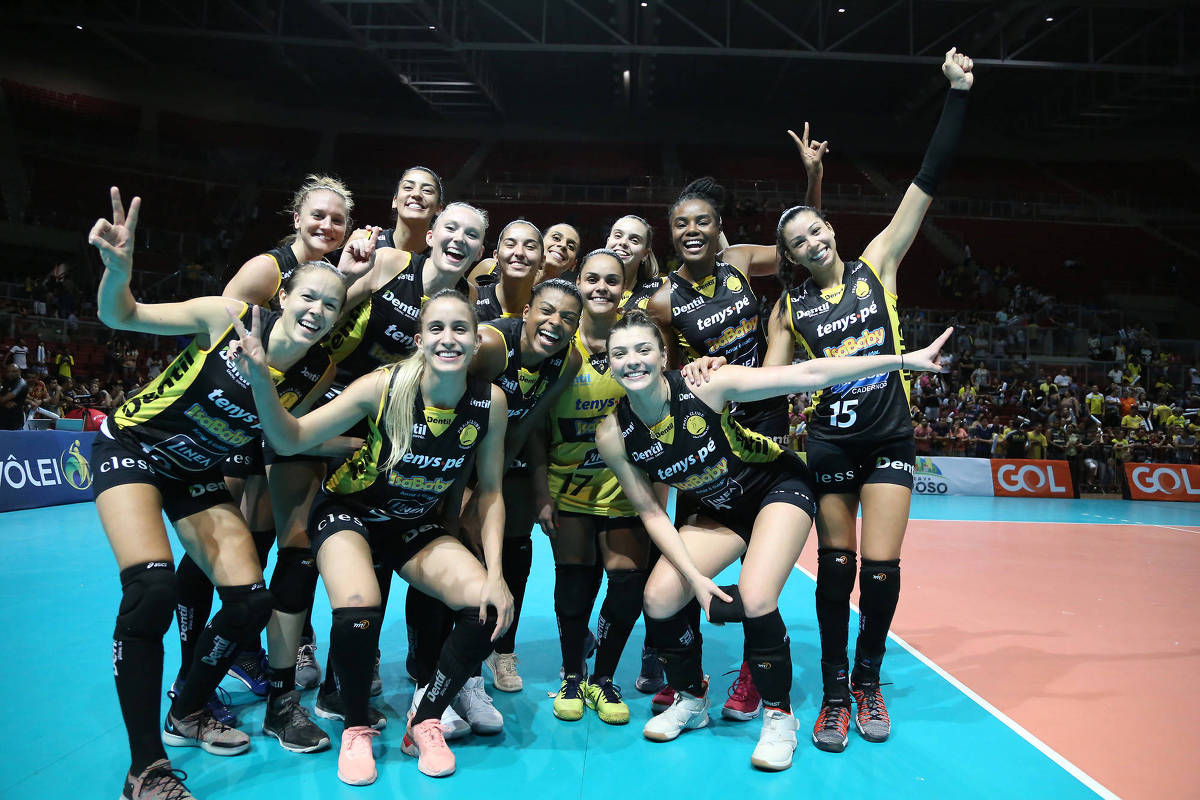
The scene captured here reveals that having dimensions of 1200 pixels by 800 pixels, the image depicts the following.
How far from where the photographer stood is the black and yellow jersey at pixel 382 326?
3939 millimetres

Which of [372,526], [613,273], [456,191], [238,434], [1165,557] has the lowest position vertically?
[1165,557]

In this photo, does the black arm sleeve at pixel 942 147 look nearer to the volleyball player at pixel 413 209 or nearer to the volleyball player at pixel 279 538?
the volleyball player at pixel 413 209

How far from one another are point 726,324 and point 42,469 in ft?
30.5

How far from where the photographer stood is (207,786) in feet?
9.78

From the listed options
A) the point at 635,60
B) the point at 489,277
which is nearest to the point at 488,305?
the point at 489,277

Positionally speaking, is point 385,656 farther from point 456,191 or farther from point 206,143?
point 206,143

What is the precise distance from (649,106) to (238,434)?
87.8 feet

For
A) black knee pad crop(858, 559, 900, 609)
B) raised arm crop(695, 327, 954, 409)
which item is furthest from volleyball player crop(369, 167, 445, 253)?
black knee pad crop(858, 559, 900, 609)

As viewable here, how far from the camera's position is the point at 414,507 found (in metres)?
3.54

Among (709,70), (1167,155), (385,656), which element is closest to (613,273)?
(385,656)

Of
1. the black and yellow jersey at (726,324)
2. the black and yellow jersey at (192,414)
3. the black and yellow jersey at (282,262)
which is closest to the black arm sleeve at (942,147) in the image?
the black and yellow jersey at (726,324)

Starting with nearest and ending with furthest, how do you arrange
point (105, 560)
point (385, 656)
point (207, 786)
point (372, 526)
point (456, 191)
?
point (207, 786)
point (372, 526)
point (385, 656)
point (105, 560)
point (456, 191)

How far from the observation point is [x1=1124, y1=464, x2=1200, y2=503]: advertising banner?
50.4 feet

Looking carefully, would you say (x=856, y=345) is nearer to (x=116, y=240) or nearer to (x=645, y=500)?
(x=645, y=500)
